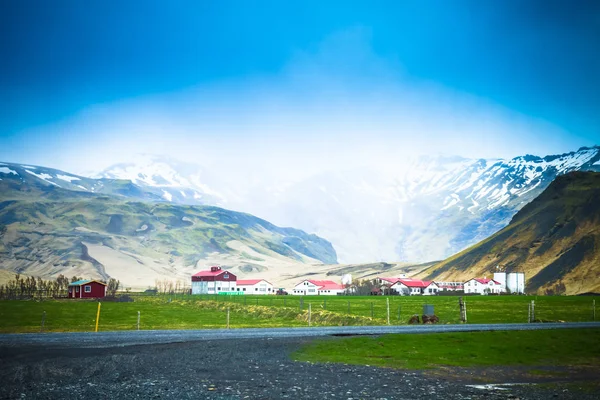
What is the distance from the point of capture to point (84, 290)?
119 m

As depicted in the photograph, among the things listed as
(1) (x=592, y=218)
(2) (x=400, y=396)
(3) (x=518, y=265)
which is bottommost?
(2) (x=400, y=396)

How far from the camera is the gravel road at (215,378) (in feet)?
63.3

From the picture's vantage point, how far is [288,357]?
94.1 feet

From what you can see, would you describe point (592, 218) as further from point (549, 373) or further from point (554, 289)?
point (549, 373)

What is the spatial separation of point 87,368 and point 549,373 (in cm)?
1996

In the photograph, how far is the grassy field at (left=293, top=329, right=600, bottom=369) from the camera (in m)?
28.6

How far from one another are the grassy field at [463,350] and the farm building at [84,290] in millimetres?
94908

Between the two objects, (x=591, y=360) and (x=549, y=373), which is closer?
(x=549, y=373)

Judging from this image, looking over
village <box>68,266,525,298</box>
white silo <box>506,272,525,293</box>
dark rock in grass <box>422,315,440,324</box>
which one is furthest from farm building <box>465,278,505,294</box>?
dark rock in grass <box>422,315,440,324</box>

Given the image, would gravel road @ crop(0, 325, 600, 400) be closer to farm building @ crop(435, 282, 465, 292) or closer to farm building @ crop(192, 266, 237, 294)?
farm building @ crop(192, 266, 237, 294)

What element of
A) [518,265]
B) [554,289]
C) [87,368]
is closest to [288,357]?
[87,368]

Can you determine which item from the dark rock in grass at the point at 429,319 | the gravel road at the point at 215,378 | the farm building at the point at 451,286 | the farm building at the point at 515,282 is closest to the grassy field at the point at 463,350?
the gravel road at the point at 215,378

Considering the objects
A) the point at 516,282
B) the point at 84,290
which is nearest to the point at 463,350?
the point at 84,290

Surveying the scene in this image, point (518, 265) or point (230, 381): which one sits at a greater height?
point (518, 265)
